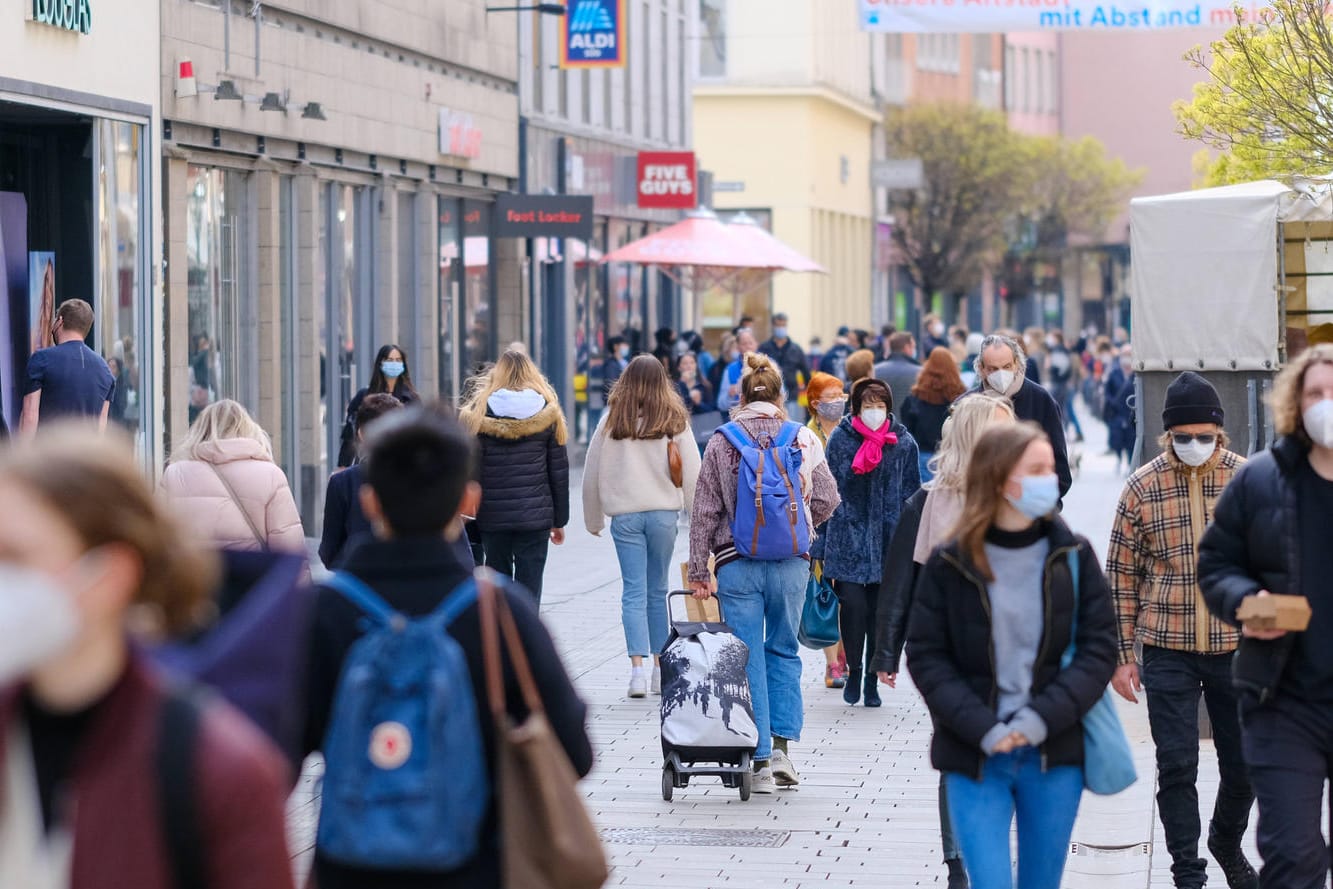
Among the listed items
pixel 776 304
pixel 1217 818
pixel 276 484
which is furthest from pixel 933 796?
pixel 776 304

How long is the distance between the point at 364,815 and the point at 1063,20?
2051 centimetres

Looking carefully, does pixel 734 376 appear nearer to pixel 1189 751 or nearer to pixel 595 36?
pixel 595 36

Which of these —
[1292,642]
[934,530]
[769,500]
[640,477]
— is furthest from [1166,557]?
[640,477]

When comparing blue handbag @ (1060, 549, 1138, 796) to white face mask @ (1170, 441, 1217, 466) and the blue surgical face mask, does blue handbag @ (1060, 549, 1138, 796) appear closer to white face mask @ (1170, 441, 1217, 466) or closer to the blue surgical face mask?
the blue surgical face mask

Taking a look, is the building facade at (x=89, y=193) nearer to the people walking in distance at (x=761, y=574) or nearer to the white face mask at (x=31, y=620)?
the people walking in distance at (x=761, y=574)

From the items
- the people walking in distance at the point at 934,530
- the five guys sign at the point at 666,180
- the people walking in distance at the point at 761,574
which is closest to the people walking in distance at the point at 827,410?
the people walking in distance at the point at 761,574

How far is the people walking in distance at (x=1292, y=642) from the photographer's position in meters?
5.90

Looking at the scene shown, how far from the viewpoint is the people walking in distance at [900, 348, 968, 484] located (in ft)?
46.4

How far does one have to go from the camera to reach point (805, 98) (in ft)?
178

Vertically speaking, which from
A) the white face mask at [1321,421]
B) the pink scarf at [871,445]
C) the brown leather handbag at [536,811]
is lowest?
the brown leather handbag at [536,811]

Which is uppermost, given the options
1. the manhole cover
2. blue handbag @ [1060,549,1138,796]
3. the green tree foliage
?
the green tree foliage

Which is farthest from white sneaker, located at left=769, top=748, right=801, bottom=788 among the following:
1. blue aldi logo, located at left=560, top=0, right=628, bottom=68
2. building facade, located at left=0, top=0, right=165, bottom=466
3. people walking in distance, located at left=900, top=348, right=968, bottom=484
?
blue aldi logo, located at left=560, top=0, right=628, bottom=68

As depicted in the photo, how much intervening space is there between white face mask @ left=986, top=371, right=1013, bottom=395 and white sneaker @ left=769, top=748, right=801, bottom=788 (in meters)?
2.93

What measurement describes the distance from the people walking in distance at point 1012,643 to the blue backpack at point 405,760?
6.33ft
